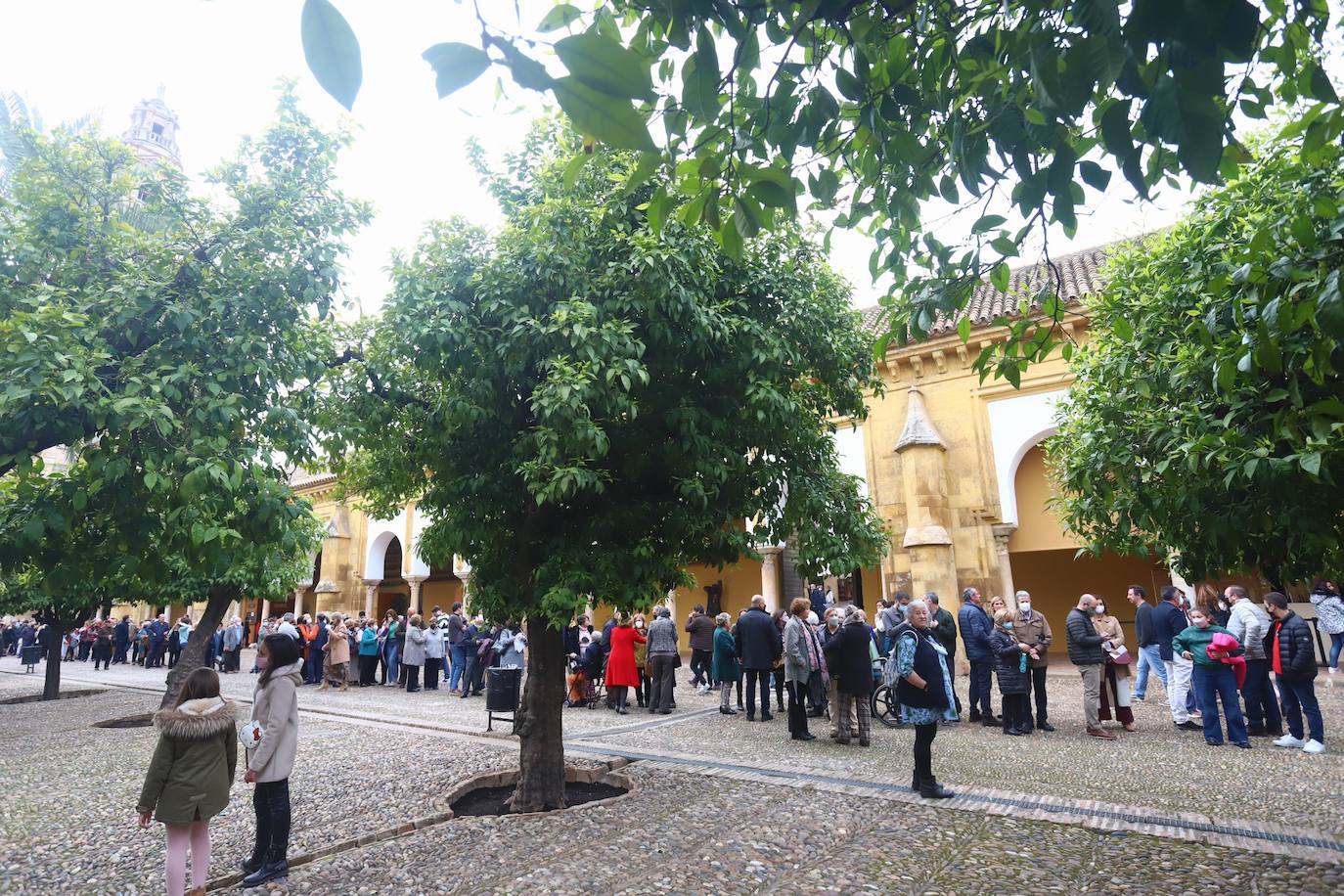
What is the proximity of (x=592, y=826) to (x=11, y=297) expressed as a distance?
19.1ft

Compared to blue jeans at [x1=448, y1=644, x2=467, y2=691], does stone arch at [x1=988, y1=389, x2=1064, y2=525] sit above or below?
above

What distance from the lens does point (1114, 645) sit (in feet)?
32.6

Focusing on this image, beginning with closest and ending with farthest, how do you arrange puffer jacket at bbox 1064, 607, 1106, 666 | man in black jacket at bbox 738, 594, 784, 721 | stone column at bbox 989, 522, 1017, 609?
puffer jacket at bbox 1064, 607, 1106, 666, man in black jacket at bbox 738, 594, 784, 721, stone column at bbox 989, 522, 1017, 609

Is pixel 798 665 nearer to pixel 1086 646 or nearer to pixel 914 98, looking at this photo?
pixel 1086 646

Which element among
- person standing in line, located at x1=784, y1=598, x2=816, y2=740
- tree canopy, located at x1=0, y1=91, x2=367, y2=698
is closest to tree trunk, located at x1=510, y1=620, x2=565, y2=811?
tree canopy, located at x1=0, y1=91, x2=367, y2=698

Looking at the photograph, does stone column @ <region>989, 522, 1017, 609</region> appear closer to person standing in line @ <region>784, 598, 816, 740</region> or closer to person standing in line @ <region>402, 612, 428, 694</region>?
person standing in line @ <region>784, 598, 816, 740</region>

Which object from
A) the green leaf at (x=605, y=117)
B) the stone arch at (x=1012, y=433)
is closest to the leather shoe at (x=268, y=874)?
the green leaf at (x=605, y=117)

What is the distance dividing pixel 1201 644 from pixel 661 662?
7636 mm

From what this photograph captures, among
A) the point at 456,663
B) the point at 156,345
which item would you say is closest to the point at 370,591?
the point at 456,663

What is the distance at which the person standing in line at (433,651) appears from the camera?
17.8 m

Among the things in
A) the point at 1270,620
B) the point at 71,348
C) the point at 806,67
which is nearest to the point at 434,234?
the point at 71,348

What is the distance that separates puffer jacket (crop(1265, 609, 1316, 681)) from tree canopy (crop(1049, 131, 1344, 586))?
1575 millimetres

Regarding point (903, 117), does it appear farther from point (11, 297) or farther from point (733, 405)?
point (11, 297)

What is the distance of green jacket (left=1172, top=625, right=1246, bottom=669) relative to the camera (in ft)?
29.1
